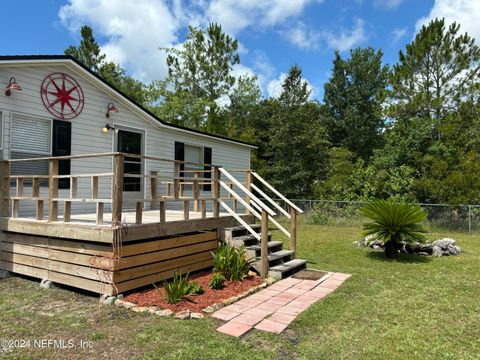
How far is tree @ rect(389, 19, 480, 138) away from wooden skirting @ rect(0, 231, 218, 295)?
14.6 m

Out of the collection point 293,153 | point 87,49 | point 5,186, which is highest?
point 87,49

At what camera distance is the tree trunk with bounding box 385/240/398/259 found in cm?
Result: 745

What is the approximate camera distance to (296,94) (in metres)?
25.4

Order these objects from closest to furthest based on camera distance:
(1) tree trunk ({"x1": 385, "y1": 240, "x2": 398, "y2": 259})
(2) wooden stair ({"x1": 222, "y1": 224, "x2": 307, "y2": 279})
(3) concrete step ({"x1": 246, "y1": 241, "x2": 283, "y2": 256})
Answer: (2) wooden stair ({"x1": 222, "y1": 224, "x2": 307, "y2": 279})
(3) concrete step ({"x1": 246, "y1": 241, "x2": 283, "y2": 256})
(1) tree trunk ({"x1": 385, "y1": 240, "x2": 398, "y2": 259})

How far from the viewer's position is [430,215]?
12492mm

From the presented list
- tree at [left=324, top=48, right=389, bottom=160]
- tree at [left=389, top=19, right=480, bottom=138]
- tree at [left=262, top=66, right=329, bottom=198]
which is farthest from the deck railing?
tree at [left=324, top=48, right=389, bottom=160]

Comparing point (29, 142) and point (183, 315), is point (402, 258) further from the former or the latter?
point (29, 142)

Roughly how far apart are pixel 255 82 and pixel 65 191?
24.2m

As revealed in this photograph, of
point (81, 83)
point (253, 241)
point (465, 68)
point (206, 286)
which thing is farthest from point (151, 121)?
point (465, 68)

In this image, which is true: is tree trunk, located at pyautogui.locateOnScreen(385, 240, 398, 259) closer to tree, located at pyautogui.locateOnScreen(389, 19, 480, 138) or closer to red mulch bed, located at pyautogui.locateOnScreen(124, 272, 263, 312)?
red mulch bed, located at pyautogui.locateOnScreen(124, 272, 263, 312)

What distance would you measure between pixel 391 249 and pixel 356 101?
21.9 m

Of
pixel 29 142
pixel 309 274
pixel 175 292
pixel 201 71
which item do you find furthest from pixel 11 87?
pixel 201 71

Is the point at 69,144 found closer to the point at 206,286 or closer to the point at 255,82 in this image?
the point at 206,286

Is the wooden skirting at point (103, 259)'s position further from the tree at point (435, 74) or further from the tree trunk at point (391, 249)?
the tree at point (435, 74)
